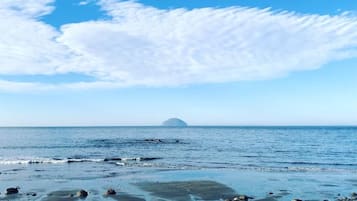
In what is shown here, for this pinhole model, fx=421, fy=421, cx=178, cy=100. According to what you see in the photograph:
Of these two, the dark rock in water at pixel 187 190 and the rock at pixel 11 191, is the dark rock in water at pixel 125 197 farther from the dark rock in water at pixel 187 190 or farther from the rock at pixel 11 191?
the rock at pixel 11 191

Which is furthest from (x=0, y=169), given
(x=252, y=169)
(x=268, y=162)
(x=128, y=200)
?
(x=268, y=162)

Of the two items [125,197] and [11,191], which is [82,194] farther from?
[11,191]

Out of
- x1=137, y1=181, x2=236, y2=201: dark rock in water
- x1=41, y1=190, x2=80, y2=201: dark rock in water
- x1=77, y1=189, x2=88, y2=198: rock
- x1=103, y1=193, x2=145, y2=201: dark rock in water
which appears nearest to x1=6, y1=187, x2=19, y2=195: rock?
x1=41, y1=190, x2=80, y2=201: dark rock in water

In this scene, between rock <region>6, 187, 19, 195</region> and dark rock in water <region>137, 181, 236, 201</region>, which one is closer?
dark rock in water <region>137, 181, 236, 201</region>

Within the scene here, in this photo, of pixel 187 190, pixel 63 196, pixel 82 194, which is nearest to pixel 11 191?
pixel 63 196

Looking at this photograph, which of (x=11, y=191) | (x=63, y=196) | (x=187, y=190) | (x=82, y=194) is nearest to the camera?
(x=82, y=194)

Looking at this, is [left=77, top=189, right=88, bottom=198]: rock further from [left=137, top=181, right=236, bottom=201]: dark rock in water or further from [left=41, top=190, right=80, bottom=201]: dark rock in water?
[left=137, top=181, right=236, bottom=201]: dark rock in water

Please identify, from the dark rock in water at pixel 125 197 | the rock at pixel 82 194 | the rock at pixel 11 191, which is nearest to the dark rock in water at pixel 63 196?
the rock at pixel 82 194

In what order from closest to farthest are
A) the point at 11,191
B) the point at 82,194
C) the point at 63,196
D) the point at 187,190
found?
the point at 82,194 → the point at 63,196 → the point at 11,191 → the point at 187,190

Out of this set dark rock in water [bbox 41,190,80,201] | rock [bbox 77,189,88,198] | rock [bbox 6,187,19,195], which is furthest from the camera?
rock [bbox 6,187,19,195]

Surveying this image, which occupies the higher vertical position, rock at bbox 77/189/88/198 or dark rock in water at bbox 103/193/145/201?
rock at bbox 77/189/88/198

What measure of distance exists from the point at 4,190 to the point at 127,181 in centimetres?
1165

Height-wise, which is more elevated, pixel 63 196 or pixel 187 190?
pixel 187 190

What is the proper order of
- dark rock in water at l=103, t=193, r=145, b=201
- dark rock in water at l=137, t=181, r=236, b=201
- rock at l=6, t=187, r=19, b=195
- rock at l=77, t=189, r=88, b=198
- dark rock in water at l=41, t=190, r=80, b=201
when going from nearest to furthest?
dark rock in water at l=41, t=190, r=80, b=201 → dark rock in water at l=103, t=193, r=145, b=201 → rock at l=77, t=189, r=88, b=198 → dark rock in water at l=137, t=181, r=236, b=201 → rock at l=6, t=187, r=19, b=195
